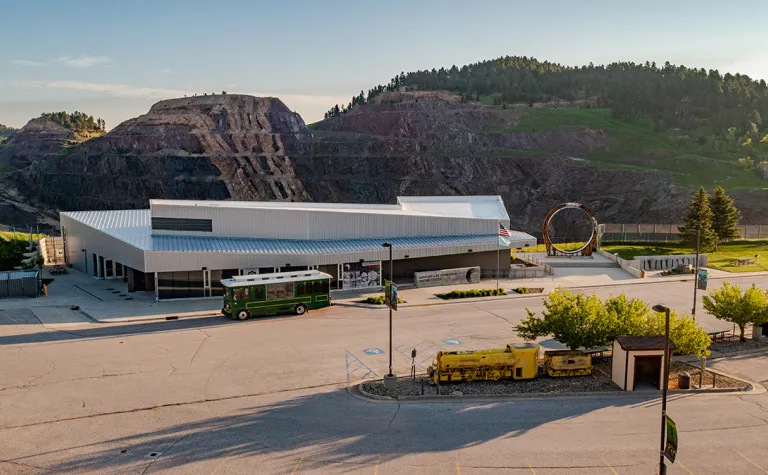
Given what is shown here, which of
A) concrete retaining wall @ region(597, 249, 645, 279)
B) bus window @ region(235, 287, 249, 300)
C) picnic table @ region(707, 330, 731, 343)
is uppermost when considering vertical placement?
bus window @ region(235, 287, 249, 300)

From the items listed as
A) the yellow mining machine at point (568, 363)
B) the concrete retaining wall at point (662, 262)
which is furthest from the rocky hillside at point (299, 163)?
the yellow mining machine at point (568, 363)

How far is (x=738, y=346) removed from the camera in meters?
34.5

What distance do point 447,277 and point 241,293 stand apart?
1884 centimetres

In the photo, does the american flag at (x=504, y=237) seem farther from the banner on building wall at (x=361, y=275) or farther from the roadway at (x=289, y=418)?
the roadway at (x=289, y=418)

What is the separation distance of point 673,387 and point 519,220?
3726 inches

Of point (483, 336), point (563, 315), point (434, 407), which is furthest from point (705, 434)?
point (483, 336)

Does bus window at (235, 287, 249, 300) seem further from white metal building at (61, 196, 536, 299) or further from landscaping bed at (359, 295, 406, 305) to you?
landscaping bed at (359, 295, 406, 305)

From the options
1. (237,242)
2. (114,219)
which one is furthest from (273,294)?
(114,219)

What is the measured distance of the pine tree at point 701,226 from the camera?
6712 centimetres

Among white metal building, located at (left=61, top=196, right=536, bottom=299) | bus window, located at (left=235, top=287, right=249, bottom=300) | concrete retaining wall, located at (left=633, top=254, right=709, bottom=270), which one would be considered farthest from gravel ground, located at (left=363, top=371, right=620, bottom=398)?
concrete retaining wall, located at (left=633, top=254, right=709, bottom=270)

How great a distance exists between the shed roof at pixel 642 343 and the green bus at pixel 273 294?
795 inches

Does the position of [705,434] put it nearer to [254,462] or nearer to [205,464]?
[254,462]

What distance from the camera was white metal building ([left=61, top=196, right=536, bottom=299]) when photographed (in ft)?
145

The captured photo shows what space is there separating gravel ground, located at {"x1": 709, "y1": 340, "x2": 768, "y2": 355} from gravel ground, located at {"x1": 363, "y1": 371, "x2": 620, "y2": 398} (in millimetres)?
9634
